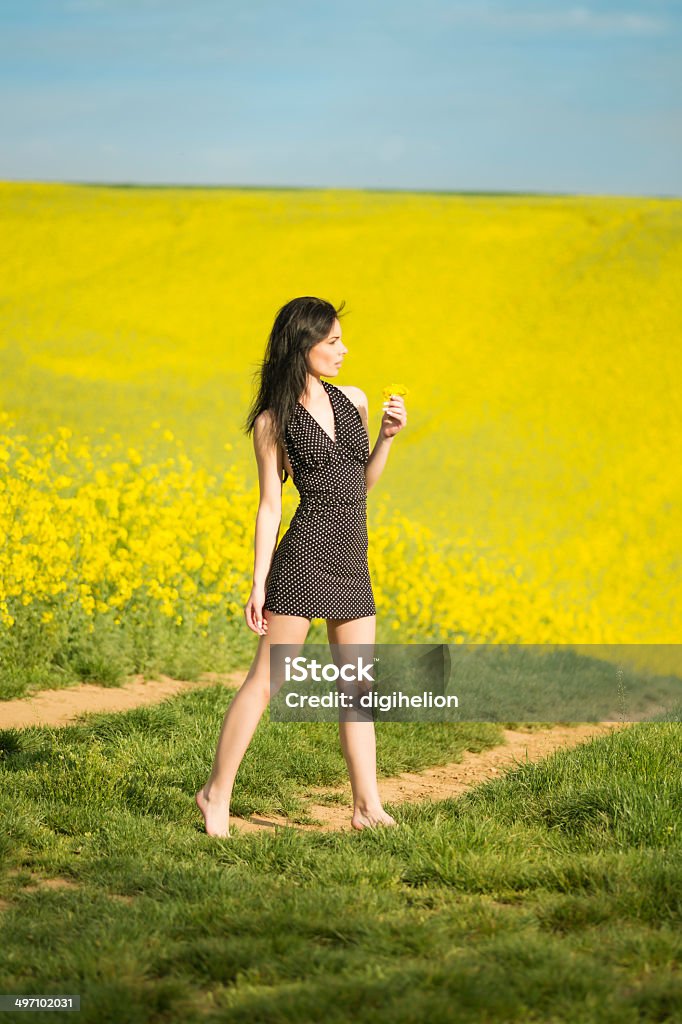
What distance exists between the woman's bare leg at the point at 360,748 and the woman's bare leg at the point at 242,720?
164 mm

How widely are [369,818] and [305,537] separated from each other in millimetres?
1105

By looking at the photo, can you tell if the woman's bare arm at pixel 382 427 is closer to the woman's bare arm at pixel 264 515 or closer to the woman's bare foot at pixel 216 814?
the woman's bare arm at pixel 264 515

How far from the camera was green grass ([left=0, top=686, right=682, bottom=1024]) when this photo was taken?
9.45 ft

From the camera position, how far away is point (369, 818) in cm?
455

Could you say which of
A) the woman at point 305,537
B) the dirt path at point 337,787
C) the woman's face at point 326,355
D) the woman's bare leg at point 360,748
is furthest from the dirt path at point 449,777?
the woman's face at point 326,355

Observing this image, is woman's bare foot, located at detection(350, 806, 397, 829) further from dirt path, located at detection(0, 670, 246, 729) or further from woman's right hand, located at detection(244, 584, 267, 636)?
dirt path, located at detection(0, 670, 246, 729)

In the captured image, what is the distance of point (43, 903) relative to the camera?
377 centimetres

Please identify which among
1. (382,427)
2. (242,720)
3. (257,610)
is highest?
(382,427)

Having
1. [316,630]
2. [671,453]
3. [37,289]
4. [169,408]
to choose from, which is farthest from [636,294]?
[316,630]

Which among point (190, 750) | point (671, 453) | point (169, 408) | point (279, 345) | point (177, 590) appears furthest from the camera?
point (169, 408)

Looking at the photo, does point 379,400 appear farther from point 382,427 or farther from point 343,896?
point 343,896

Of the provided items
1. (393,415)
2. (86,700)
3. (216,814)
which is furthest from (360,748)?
(86,700)

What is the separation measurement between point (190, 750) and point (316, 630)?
324 centimetres

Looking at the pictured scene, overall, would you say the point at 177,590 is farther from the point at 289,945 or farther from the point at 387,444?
the point at 289,945
